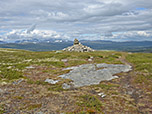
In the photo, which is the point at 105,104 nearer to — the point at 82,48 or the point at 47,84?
the point at 47,84

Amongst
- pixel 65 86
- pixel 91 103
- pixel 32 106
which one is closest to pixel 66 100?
pixel 91 103

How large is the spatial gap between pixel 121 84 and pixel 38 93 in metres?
17.0

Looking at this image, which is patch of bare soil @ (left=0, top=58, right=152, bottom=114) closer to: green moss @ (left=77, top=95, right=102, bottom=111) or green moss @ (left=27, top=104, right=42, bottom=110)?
green moss @ (left=27, top=104, right=42, bottom=110)

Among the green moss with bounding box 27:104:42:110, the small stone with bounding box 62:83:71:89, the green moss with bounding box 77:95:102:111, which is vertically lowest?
the small stone with bounding box 62:83:71:89

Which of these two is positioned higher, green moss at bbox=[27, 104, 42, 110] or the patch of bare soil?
green moss at bbox=[27, 104, 42, 110]

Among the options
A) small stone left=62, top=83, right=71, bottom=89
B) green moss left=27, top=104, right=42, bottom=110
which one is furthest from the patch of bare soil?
small stone left=62, top=83, right=71, bottom=89

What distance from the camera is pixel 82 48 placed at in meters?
107

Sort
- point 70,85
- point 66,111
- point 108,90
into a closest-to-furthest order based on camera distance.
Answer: point 66,111 < point 108,90 < point 70,85

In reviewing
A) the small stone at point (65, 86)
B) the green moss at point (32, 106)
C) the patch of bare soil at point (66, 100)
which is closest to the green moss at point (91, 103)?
the patch of bare soil at point (66, 100)

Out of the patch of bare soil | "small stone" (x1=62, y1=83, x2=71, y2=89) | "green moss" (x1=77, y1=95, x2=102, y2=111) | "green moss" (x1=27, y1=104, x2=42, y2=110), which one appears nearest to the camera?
the patch of bare soil

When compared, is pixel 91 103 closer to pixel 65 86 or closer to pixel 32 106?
pixel 32 106

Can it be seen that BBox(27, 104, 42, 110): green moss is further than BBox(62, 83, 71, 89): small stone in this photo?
No

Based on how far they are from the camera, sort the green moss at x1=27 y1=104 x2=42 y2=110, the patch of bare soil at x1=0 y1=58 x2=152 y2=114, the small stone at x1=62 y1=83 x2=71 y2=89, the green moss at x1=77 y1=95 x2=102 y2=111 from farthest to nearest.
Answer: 1. the small stone at x1=62 y1=83 x2=71 y2=89
2. the green moss at x1=77 y1=95 x2=102 y2=111
3. the green moss at x1=27 y1=104 x2=42 y2=110
4. the patch of bare soil at x1=0 y1=58 x2=152 y2=114

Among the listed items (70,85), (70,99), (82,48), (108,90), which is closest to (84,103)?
(70,99)
